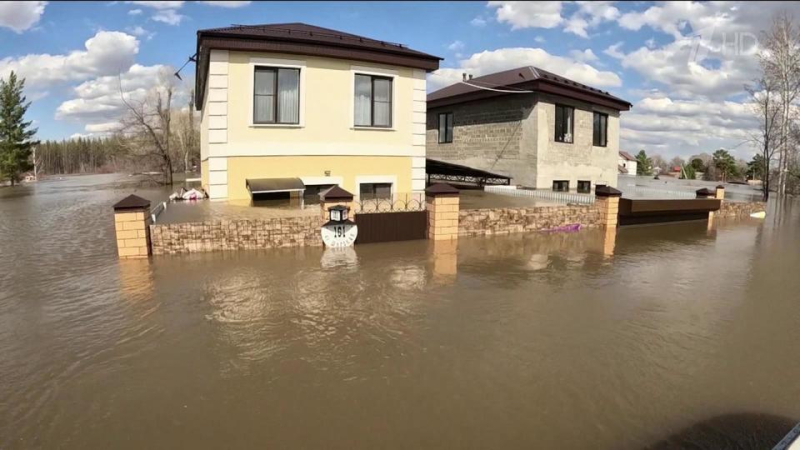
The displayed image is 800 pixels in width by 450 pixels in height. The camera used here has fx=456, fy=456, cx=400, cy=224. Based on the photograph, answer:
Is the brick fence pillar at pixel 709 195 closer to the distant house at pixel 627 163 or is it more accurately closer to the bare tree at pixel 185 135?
the distant house at pixel 627 163

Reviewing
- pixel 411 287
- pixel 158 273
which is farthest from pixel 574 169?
pixel 158 273

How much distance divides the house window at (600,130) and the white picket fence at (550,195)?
6.56 m

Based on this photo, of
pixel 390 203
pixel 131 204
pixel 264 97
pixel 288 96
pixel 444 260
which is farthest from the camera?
pixel 288 96

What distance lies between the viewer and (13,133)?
35.1 metres

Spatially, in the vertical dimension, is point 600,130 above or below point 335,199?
above

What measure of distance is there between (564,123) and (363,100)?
33.0 feet

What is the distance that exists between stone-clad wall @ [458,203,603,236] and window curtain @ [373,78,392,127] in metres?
4.73

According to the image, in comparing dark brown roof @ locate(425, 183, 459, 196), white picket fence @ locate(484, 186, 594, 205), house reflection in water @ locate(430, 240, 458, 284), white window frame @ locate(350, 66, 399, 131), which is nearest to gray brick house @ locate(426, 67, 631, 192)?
white picket fence @ locate(484, 186, 594, 205)

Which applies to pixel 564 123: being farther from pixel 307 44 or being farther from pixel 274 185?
pixel 274 185

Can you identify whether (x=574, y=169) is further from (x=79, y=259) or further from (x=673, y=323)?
(x=79, y=259)

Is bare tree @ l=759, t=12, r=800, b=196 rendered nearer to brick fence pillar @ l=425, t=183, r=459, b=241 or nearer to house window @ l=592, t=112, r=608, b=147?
house window @ l=592, t=112, r=608, b=147

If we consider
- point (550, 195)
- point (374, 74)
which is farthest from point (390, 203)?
point (550, 195)

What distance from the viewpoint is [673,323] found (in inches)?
234

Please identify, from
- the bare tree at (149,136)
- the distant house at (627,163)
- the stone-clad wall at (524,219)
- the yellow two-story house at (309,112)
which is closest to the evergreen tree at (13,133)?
the bare tree at (149,136)
